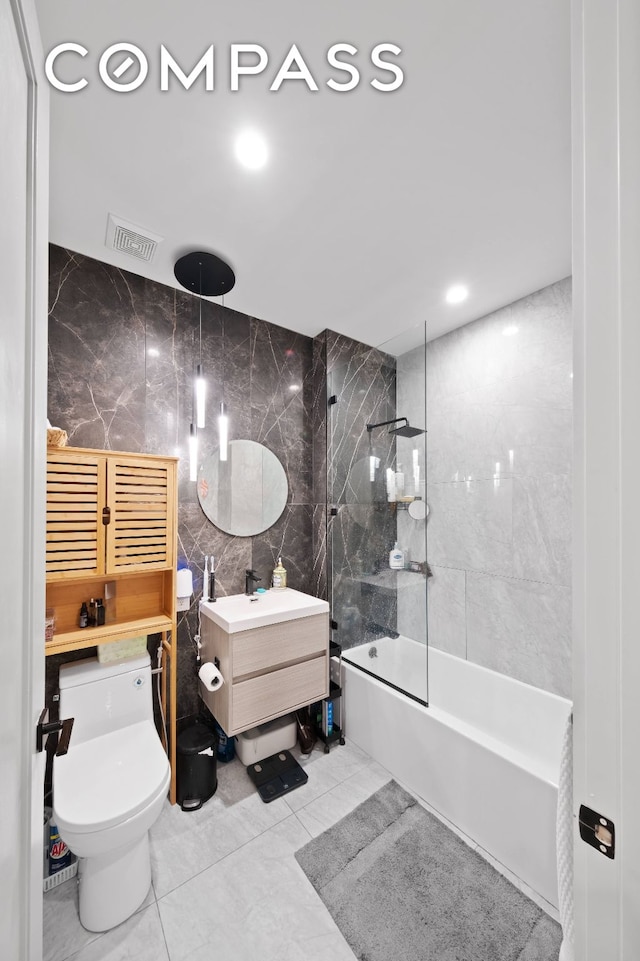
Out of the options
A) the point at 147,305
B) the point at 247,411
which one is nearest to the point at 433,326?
the point at 247,411

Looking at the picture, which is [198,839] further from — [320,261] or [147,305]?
[320,261]

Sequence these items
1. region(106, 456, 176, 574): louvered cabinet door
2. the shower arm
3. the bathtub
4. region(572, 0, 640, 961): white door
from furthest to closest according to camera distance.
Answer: the shower arm
region(106, 456, 176, 574): louvered cabinet door
the bathtub
region(572, 0, 640, 961): white door

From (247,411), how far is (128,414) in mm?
707

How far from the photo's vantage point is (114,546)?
170 centimetres

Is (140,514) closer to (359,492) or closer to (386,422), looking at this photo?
(359,492)

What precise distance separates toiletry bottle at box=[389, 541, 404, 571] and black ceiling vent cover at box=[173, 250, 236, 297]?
1.80 m

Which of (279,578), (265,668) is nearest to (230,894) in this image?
(265,668)

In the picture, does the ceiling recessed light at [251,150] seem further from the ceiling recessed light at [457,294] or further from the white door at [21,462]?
the ceiling recessed light at [457,294]

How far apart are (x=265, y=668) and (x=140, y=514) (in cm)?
100

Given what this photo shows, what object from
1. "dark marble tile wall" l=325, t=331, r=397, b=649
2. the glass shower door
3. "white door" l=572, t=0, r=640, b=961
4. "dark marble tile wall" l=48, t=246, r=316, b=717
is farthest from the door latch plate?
"dark marble tile wall" l=48, t=246, r=316, b=717

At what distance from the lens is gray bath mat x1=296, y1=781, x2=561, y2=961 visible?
1.25m

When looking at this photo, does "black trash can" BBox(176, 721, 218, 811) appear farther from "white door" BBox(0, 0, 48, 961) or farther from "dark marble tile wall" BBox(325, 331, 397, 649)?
"white door" BBox(0, 0, 48, 961)

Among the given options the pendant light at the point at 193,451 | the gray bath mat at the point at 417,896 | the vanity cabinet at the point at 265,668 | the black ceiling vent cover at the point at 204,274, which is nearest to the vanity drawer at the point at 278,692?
the vanity cabinet at the point at 265,668

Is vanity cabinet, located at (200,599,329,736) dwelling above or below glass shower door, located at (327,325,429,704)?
below
